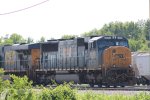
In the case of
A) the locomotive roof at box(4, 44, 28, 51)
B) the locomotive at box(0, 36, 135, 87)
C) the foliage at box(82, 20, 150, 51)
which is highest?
the foliage at box(82, 20, 150, 51)

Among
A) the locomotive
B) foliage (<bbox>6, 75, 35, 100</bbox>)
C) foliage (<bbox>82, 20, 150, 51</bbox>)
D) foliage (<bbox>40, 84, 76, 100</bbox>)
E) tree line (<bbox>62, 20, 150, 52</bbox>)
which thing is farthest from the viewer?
foliage (<bbox>82, 20, 150, 51</bbox>)

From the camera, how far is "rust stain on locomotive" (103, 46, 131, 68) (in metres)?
27.0

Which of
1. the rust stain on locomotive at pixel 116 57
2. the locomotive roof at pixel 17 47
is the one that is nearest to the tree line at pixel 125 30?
the locomotive roof at pixel 17 47

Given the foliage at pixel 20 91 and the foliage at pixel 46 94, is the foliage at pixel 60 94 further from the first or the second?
the foliage at pixel 20 91

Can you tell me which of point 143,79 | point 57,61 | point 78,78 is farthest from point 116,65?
point 143,79

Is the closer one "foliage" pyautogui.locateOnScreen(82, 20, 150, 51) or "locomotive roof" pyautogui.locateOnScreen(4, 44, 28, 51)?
"locomotive roof" pyautogui.locateOnScreen(4, 44, 28, 51)

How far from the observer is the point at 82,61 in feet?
93.2

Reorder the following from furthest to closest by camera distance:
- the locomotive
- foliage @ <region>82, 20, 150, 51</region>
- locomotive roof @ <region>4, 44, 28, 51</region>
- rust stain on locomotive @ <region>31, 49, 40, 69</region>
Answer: foliage @ <region>82, 20, 150, 51</region> < locomotive roof @ <region>4, 44, 28, 51</region> < rust stain on locomotive @ <region>31, 49, 40, 69</region> < the locomotive

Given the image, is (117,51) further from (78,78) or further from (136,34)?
(136,34)

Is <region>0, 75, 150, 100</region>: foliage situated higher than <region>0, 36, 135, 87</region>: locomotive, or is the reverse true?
<region>0, 36, 135, 87</region>: locomotive

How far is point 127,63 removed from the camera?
2762 cm

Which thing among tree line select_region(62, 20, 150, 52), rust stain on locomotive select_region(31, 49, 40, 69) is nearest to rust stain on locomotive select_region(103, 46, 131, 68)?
rust stain on locomotive select_region(31, 49, 40, 69)

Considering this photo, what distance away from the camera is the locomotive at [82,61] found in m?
26.8

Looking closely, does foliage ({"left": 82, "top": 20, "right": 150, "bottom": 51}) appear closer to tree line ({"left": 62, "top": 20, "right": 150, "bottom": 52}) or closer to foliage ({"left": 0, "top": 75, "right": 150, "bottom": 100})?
tree line ({"left": 62, "top": 20, "right": 150, "bottom": 52})
